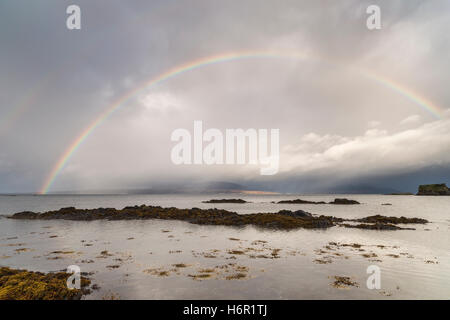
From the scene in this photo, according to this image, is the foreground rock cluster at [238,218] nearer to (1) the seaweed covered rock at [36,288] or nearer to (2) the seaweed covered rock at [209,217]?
(2) the seaweed covered rock at [209,217]

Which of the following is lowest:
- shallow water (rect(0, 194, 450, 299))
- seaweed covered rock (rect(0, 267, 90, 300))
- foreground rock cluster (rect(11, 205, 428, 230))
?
foreground rock cluster (rect(11, 205, 428, 230))

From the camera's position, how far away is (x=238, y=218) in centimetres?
4950

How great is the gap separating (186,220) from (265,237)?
930 inches

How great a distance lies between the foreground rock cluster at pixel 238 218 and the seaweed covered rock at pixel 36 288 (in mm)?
32988

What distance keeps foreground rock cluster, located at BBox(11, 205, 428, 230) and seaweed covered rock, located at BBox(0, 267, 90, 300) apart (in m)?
33.0

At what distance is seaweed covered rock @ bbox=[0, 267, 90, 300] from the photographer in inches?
Answer: 506

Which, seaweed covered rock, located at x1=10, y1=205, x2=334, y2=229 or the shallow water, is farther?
seaweed covered rock, located at x1=10, y1=205, x2=334, y2=229

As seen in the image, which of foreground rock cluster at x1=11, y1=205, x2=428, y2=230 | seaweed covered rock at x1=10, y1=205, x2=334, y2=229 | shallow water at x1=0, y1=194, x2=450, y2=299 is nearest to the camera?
shallow water at x1=0, y1=194, x2=450, y2=299

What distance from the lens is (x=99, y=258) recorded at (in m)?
21.7

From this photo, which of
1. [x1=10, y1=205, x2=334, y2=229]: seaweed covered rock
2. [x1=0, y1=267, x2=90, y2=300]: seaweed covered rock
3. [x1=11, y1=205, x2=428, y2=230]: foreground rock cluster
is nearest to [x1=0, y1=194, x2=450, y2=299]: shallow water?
[x1=0, y1=267, x2=90, y2=300]: seaweed covered rock

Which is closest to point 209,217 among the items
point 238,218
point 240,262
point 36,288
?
point 238,218

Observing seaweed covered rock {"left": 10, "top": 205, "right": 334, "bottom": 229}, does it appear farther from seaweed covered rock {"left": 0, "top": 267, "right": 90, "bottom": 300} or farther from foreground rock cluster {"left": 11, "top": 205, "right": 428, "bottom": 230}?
seaweed covered rock {"left": 0, "top": 267, "right": 90, "bottom": 300}

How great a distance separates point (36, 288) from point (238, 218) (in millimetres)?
38967
